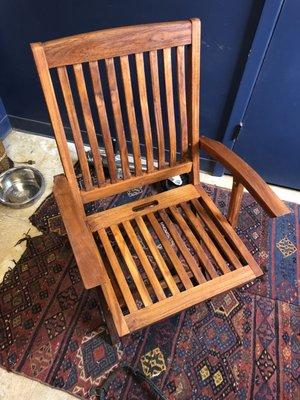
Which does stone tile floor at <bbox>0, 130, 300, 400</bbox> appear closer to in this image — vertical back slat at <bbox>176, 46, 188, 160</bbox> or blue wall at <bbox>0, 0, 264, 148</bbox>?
blue wall at <bbox>0, 0, 264, 148</bbox>

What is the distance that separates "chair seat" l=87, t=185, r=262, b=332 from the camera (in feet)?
3.40

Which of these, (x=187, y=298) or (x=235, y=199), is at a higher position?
(x=235, y=199)

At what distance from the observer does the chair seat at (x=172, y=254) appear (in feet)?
3.40

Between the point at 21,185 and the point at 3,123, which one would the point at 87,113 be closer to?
the point at 21,185

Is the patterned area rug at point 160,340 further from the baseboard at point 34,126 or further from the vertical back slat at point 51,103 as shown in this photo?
the baseboard at point 34,126

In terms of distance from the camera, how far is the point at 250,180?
1013 millimetres

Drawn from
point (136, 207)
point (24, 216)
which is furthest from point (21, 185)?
point (136, 207)

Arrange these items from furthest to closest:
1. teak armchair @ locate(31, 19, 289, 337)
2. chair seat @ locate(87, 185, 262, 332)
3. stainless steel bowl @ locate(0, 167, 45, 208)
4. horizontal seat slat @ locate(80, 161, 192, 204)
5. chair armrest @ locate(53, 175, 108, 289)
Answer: stainless steel bowl @ locate(0, 167, 45, 208), horizontal seat slat @ locate(80, 161, 192, 204), chair seat @ locate(87, 185, 262, 332), teak armchair @ locate(31, 19, 289, 337), chair armrest @ locate(53, 175, 108, 289)

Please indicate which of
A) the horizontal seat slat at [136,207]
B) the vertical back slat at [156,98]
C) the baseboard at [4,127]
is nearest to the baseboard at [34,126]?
the baseboard at [4,127]

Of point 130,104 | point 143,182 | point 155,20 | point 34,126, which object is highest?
point 155,20

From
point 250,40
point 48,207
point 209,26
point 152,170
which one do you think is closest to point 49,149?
point 48,207

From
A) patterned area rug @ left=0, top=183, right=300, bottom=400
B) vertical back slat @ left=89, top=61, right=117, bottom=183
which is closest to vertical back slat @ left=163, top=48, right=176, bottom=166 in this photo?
vertical back slat @ left=89, top=61, right=117, bottom=183

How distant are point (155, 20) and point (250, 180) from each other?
1.00 meters

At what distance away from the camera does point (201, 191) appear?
1.32 m
